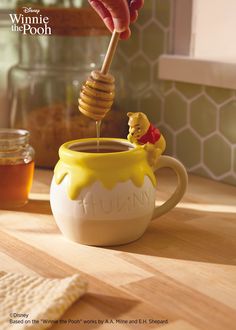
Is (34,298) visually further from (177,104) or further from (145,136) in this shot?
(177,104)

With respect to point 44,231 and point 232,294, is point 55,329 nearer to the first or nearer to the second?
point 232,294

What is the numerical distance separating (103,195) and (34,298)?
0.20 metres

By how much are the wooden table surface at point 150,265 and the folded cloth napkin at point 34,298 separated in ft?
0.05

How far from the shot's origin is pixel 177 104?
4.42 feet

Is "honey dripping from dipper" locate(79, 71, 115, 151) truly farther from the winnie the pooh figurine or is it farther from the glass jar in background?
the glass jar in background

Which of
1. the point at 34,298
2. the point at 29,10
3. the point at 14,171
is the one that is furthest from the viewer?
the point at 29,10

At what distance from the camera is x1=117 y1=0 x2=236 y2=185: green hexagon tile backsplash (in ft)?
4.13

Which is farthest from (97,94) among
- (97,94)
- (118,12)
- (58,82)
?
(58,82)

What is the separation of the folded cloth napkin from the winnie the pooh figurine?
0.23 m

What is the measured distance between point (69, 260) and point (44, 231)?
13 cm

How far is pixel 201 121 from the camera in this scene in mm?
1303

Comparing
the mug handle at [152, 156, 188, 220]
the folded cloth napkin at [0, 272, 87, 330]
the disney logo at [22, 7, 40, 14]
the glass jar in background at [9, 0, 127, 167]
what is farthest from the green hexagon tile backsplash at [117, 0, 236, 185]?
the folded cloth napkin at [0, 272, 87, 330]

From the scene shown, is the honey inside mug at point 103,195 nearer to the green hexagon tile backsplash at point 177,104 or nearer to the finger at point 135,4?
the finger at point 135,4

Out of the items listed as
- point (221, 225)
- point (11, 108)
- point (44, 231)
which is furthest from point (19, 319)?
point (11, 108)
